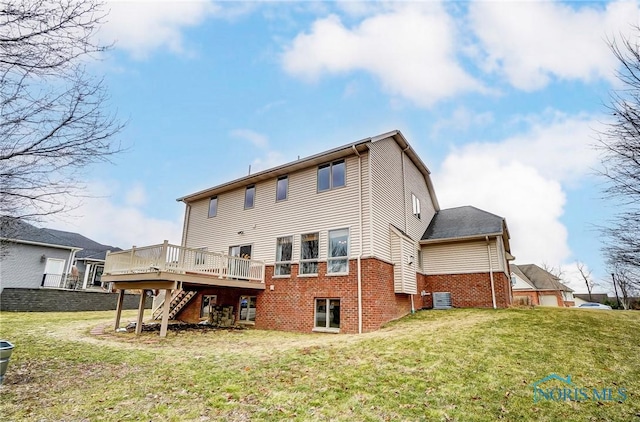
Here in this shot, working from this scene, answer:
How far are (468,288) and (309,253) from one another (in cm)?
793

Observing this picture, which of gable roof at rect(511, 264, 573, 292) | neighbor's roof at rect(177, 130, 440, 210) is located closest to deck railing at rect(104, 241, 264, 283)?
neighbor's roof at rect(177, 130, 440, 210)

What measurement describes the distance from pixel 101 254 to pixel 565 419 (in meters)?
34.2

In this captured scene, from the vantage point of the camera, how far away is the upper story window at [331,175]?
44.2ft

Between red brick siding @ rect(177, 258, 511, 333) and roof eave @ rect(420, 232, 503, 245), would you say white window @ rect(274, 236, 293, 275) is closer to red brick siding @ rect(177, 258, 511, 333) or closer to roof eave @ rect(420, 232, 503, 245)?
red brick siding @ rect(177, 258, 511, 333)

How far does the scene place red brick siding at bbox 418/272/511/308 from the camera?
14.6 m

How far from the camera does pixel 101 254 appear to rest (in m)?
29.4

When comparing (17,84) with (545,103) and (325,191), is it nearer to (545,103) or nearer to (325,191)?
(325,191)

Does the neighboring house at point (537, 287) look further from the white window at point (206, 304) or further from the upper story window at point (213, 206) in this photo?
the upper story window at point (213, 206)

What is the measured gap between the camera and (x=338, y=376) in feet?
19.9

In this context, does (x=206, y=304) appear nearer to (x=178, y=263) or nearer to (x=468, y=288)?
(x=178, y=263)

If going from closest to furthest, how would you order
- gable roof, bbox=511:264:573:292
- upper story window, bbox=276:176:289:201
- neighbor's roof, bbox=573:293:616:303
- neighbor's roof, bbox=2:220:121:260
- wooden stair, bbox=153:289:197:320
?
upper story window, bbox=276:176:289:201 < wooden stair, bbox=153:289:197:320 < neighbor's roof, bbox=2:220:121:260 < gable roof, bbox=511:264:573:292 < neighbor's roof, bbox=573:293:616:303

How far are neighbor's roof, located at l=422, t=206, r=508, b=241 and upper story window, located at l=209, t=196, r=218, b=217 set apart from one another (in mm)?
11270

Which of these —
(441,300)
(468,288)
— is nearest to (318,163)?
(441,300)

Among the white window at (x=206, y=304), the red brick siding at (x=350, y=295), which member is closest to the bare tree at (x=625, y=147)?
the red brick siding at (x=350, y=295)
